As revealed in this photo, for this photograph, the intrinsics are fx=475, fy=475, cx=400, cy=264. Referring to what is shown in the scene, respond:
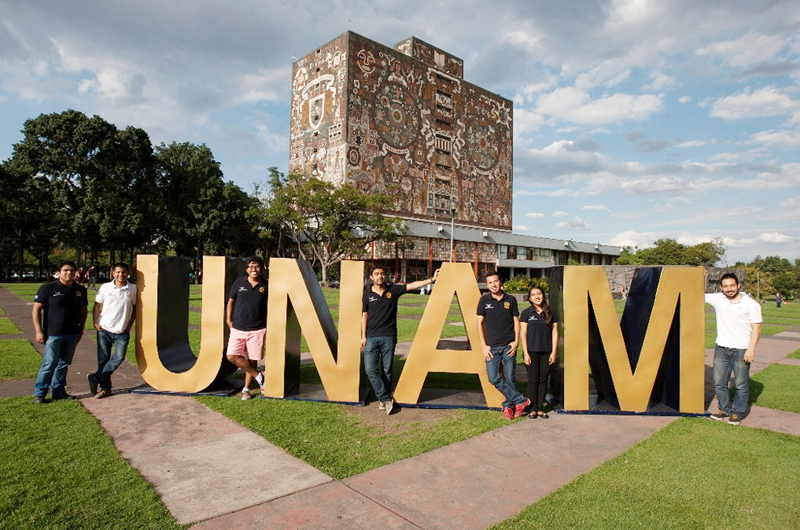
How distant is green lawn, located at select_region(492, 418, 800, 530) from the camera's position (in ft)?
10.7

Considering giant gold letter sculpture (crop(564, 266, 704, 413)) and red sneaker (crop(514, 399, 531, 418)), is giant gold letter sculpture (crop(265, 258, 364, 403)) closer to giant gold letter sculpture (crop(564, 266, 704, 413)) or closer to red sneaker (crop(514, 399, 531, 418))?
red sneaker (crop(514, 399, 531, 418))

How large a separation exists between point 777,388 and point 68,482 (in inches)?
359

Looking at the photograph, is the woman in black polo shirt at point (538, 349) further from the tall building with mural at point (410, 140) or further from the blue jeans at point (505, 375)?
the tall building with mural at point (410, 140)

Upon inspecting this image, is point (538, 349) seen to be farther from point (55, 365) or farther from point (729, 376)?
point (55, 365)

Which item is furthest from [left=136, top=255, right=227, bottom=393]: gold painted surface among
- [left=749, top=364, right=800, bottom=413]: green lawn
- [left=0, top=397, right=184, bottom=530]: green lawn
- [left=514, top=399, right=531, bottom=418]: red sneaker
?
[left=749, top=364, right=800, bottom=413]: green lawn

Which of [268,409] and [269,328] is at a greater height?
[269,328]

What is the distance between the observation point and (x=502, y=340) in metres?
5.68

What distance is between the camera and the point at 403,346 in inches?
427

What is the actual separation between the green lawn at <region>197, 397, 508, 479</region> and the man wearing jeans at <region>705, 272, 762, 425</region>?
8.76 ft

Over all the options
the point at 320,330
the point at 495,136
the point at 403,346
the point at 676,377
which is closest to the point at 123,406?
the point at 320,330

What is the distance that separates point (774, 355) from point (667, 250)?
170 feet

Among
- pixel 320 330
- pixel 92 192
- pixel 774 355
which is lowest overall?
pixel 774 355

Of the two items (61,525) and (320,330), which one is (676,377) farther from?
(61,525)

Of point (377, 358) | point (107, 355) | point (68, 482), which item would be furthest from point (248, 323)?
point (68, 482)
